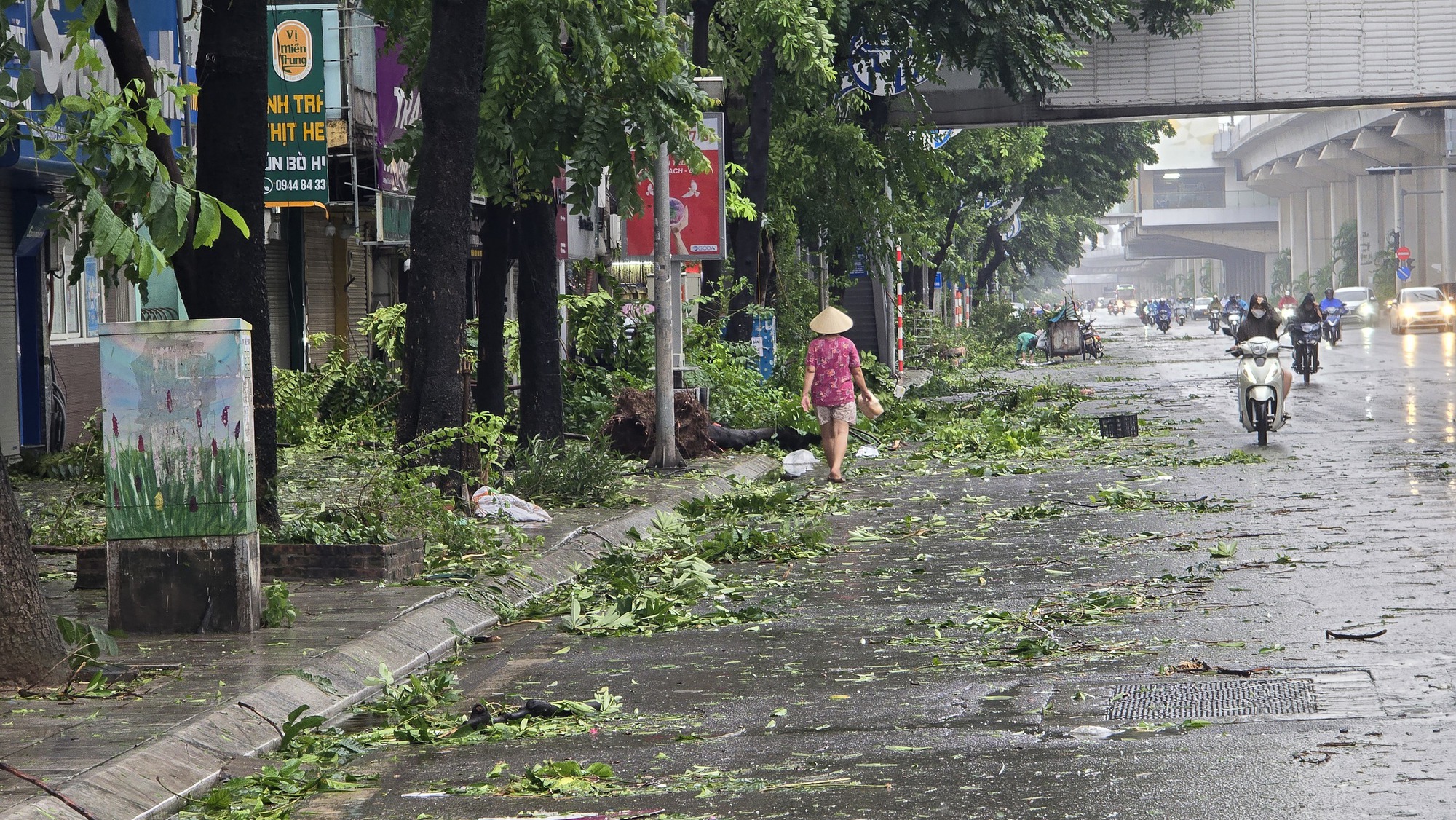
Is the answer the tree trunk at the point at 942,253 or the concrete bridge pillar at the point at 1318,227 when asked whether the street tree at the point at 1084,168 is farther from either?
the concrete bridge pillar at the point at 1318,227

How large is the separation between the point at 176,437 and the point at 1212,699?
4740 millimetres

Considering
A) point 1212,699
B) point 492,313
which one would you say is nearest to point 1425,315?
point 492,313

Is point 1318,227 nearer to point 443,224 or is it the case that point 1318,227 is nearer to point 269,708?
point 443,224

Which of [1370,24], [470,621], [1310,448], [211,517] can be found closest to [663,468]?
[1310,448]

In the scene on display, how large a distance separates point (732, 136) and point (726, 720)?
18.0 m

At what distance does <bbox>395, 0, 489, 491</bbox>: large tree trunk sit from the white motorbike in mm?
10152

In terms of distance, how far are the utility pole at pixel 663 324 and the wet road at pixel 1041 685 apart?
160 inches

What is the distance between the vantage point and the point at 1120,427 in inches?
839

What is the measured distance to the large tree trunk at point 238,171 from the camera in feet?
33.0

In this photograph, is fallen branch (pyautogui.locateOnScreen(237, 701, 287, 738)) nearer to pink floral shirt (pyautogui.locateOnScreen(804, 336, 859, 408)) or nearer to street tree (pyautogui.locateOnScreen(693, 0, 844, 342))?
pink floral shirt (pyautogui.locateOnScreen(804, 336, 859, 408))

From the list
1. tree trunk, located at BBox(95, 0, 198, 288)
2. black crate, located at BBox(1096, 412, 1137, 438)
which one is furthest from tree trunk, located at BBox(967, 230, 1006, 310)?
tree trunk, located at BBox(95, 0, 198, 288)

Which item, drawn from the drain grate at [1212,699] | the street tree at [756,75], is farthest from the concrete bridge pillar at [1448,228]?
the drain grate at [1212,699]

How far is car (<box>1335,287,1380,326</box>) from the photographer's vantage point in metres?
74.9

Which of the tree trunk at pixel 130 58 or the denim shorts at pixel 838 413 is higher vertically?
the tree trunk at pixel 130 58
